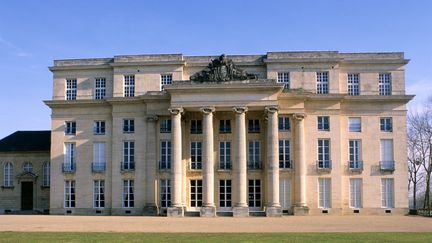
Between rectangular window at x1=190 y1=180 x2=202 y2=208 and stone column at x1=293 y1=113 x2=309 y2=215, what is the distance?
→ 27.8 feet

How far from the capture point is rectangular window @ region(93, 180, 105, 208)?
56750 millimetres

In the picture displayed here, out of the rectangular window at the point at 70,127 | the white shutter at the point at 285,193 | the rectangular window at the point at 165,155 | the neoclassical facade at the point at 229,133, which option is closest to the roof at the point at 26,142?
the rectangular window at the point at 70,127

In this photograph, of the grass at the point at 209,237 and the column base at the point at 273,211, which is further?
the column base at the point at 273,211

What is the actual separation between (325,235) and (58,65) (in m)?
37.9

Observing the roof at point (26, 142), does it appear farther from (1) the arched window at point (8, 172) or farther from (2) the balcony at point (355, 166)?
(2) the balcony at point (355, 166)

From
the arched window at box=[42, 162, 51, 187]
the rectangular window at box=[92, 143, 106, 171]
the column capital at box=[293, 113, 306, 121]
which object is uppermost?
the column capital at box=[293, 113, 306, 121]

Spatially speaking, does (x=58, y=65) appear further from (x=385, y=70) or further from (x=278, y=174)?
(x=385, y=70)

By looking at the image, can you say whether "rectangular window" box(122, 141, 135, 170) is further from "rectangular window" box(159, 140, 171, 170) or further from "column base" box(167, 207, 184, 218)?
"column base" box(167, 207, 184, 218)

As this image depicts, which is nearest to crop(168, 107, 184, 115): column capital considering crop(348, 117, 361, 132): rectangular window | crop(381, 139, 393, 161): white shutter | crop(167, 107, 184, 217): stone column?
crop(167, 107, 184, 217): stone column

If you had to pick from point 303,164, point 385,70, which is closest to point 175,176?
point 303,164

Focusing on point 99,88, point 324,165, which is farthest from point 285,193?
point 99,88

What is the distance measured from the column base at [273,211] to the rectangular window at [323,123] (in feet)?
30.0

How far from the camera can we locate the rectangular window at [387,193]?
54.9m

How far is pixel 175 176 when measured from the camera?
5147cm
